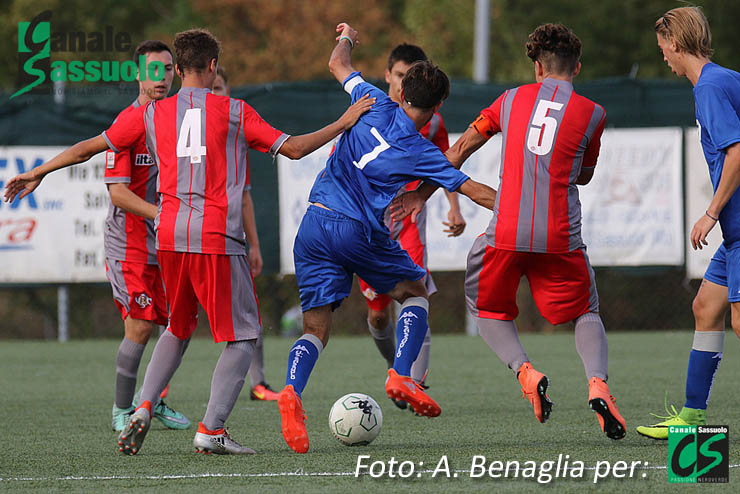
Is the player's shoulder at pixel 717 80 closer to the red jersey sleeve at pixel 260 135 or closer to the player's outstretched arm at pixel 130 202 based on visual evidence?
the red jersey sleeve at pixel 260 135

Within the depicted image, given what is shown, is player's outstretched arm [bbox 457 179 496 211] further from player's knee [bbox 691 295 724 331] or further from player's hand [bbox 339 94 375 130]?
player's knee [bbox 691 295 724 331]

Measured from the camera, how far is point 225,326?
4941 millimetres

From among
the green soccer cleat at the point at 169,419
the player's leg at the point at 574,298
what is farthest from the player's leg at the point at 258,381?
the player's leg at the point at 574,298

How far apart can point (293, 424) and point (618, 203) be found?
7763mm

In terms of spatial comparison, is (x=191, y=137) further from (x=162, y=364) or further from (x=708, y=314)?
(x=708, y=314)

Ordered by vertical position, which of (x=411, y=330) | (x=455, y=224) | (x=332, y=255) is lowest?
(x=411, y=330)

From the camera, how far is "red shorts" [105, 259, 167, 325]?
5.94 m

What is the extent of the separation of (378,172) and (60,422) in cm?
258

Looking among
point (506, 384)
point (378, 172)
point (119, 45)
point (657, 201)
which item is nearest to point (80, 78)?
point (119, 45)

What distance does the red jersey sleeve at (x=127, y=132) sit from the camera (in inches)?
199

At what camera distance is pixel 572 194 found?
506 centimetres

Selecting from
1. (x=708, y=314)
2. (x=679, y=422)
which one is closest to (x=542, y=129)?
(x=708, y=314)

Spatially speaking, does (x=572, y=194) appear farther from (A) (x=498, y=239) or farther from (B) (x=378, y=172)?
(B) (x=378, y=172)

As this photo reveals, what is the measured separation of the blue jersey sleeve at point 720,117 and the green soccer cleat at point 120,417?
11.1ft
